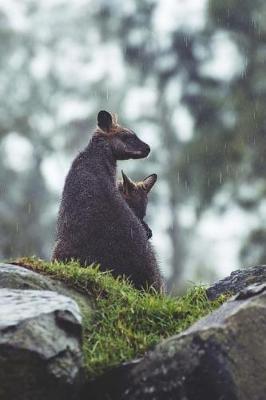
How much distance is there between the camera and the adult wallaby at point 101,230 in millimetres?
7836

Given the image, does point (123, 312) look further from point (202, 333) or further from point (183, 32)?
point (183, 32)

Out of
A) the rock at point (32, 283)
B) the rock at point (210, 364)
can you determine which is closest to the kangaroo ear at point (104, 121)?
the rock at point (32, 283)

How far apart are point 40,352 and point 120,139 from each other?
4999 mm

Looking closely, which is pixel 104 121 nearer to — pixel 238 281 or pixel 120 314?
pixel 238 281

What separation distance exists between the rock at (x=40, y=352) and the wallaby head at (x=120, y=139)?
14.5ft

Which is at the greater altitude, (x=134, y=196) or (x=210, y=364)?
(x=134, y=196)

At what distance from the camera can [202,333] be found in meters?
4.43

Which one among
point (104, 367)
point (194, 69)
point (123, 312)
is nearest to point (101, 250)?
point (123, 312)

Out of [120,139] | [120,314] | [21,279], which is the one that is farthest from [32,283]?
[120,139]

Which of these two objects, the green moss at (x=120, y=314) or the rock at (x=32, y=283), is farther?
the rock at (x=32, y=283)

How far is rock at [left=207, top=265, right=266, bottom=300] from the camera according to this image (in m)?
6.59

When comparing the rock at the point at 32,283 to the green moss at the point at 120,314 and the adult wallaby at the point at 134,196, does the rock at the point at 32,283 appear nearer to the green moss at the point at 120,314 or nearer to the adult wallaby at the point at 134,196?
the green moss at the point at 120,314

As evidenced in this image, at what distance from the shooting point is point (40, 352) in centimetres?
425

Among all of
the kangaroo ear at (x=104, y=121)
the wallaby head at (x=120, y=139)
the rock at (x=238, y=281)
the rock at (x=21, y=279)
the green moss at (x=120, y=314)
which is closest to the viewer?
the green moss at (x=120, y=314)
